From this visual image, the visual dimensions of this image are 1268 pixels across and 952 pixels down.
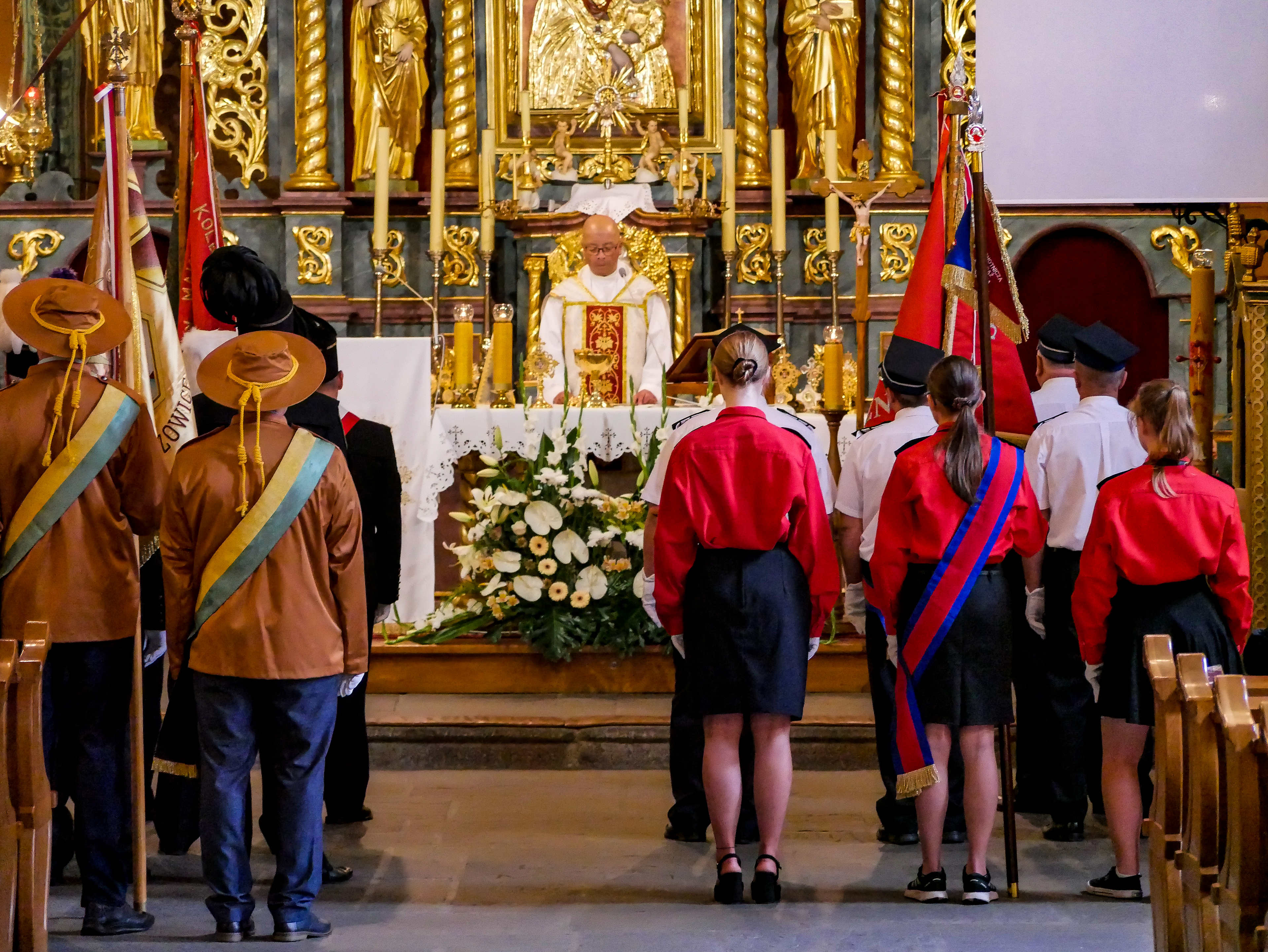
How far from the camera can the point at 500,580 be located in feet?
22.2

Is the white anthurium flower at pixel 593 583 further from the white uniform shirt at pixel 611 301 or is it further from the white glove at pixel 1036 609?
the white glove at pixel 1036 609

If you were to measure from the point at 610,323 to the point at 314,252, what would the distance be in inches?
80.7

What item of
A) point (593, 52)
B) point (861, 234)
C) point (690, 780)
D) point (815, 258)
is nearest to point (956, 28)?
point (815, 258)

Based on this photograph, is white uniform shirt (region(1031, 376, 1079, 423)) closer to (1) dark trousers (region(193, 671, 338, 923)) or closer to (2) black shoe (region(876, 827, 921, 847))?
(2) black shoe (region(876, 827, 921, 847))

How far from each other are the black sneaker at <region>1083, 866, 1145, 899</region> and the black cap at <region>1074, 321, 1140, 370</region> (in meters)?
1.58

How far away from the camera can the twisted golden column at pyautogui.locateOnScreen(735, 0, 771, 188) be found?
386 inches

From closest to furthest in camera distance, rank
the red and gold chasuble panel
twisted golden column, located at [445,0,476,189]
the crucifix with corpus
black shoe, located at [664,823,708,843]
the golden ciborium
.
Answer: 1. black shoe, located at [664,823,708,843]
2. the crucifix with corpus
3. the golden ciborium
4. the red and gold chasuble panel
5. twisted golden column, located at [445,0,476,189]

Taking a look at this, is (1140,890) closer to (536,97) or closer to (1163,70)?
(1163,70)

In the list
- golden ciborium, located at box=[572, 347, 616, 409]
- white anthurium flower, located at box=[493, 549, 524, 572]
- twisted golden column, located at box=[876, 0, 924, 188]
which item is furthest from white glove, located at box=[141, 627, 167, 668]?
twisted golden column, located at box=[876, 0, 924, 188]

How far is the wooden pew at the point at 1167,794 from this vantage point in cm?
355

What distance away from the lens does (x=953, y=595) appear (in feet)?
14.7

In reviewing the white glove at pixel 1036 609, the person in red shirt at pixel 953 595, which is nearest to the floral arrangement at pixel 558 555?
the white glove at pixel 1036 609

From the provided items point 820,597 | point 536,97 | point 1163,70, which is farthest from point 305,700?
point 536,97

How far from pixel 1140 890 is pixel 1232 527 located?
1.11 metres
